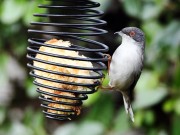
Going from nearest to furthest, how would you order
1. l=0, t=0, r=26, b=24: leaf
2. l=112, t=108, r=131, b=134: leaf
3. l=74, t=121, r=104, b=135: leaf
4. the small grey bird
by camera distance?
1. the small grey bird
2. l=0, t=0, r=26, b=24: leaf
3. l=74, t=121, r=104, b=135: leaf
4. l=112, t=108, r=131, b=134: leaf

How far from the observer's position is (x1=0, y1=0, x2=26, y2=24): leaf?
13.2 feet

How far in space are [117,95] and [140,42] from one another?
87.4 inches

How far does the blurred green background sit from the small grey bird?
3.42ft

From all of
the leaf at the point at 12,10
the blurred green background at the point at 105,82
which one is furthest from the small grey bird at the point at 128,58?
the leaf at the point at 12,10

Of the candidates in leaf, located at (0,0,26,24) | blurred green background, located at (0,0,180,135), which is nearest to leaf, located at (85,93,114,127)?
blurred green background, located at (0,0,180,135)

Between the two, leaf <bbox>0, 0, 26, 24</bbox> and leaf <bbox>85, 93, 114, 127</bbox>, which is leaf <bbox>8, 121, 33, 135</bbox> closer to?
leaf <bbox>85, 93, 114, 127</bbox>

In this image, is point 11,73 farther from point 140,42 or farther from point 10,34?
point 140,42

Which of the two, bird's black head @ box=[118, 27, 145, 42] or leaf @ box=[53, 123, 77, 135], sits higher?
bird's black head @ box=[118, 27, 145, 42]

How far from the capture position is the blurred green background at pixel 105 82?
13.2 feet

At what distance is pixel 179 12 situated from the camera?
4164 millimetres

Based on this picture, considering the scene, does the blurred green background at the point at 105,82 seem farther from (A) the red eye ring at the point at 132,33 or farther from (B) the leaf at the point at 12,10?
(A) the red eye ring at the point at 132,33

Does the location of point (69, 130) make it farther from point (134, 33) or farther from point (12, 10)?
point (134, 33)

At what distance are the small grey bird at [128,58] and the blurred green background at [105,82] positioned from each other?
1.04 meters

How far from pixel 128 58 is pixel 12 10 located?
1564mm
